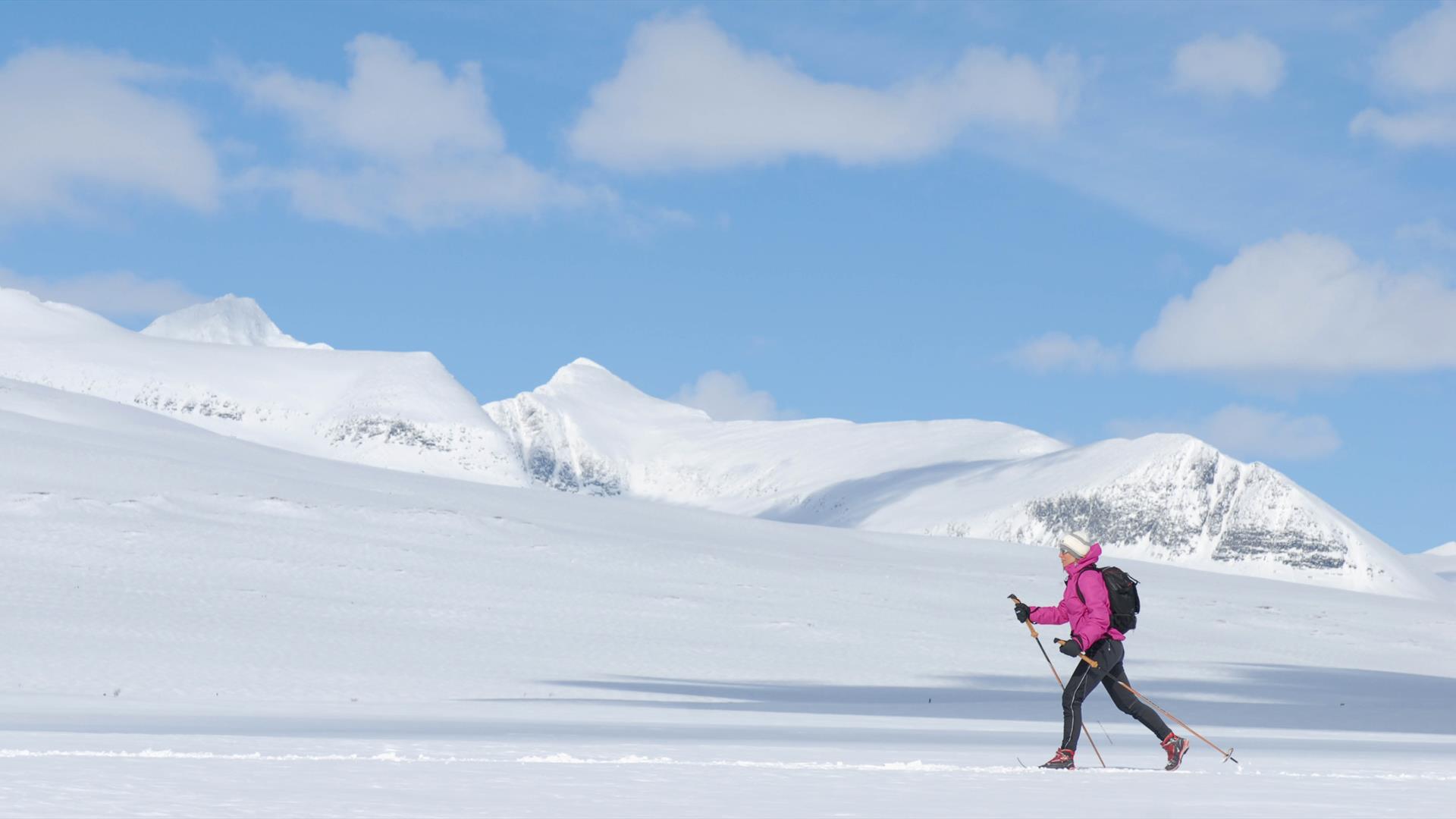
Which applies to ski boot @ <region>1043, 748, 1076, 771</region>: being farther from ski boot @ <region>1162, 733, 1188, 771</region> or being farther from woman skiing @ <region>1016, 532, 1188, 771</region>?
ski boot @ <region>1162, 733, 1188, 771</region>

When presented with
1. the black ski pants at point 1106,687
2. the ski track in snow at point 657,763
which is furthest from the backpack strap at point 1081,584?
the ski track in snow at point 657,763

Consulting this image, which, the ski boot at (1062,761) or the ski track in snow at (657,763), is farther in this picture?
the ski boot at (1062,761)

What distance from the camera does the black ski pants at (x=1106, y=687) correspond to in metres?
11.1

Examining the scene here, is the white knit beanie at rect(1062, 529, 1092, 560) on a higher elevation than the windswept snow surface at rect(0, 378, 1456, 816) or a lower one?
higher

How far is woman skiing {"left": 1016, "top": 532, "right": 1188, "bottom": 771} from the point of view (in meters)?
11.1

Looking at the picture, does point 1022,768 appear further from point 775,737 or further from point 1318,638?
point 1318,638

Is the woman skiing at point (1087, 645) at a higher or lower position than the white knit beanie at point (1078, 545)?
lower

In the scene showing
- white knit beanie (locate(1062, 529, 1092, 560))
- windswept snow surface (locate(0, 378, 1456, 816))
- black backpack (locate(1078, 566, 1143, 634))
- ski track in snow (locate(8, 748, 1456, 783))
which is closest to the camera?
windswept snow surface (locate(0, 378, 1456, 816))

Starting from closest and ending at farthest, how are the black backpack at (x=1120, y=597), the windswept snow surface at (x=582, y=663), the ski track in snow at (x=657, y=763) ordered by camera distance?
1. the windswept snow surface at (x=582, y=663)
2. the ski track in snow at (x=657, y=763)
3. the black backpack at (x=1120, y=597)

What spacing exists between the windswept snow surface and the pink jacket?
89 cm

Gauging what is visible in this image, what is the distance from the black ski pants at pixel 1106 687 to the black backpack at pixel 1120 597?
146mm

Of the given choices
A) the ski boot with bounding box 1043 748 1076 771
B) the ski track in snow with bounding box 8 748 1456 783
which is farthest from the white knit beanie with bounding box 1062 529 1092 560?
the ski track in snow with bounding box 8 748 1456 783

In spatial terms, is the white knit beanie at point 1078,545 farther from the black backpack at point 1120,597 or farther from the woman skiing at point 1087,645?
the black backpack at point 1120,597

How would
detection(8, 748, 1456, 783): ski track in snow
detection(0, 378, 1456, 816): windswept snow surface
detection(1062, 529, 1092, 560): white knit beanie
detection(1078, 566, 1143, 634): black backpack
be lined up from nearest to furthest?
detection(0, 378, 1456, 816): windswept snow surface
detection(8, 748, 1456, 783): ski track in snow
detection(1078, 566, 1143, 634): black backpack
detection(1062, 529, 1092, 560): white knit beanie
